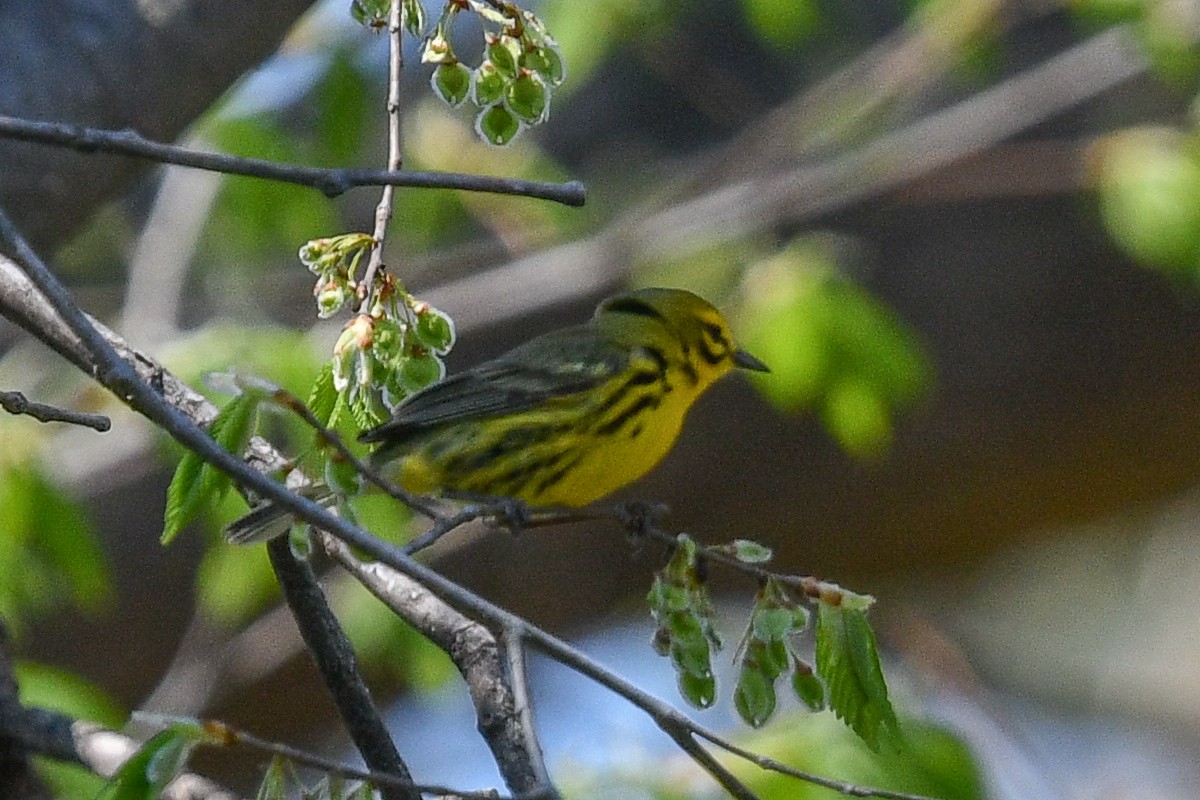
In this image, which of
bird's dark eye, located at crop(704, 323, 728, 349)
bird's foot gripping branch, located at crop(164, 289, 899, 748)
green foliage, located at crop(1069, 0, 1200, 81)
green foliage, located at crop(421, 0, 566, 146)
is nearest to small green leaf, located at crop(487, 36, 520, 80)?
green foliage, located at crop(421, 0, 566, 146)

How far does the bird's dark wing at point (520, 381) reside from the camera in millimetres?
2268

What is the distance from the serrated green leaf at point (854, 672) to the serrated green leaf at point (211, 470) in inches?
17.4

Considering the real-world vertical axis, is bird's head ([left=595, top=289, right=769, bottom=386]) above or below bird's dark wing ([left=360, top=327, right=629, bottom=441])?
above

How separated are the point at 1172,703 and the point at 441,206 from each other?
377 centimetres

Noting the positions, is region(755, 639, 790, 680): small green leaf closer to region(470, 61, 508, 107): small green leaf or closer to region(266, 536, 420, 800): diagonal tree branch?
region(266, 536, 420, 800): diagonal tree branch

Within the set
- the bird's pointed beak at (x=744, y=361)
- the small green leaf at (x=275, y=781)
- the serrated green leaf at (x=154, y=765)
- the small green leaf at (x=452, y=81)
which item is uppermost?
the bird's pointed beak at (x=744, y=361)

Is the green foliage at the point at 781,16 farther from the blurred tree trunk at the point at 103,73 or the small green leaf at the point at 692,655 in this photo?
the small green leaf at the point at 692,655

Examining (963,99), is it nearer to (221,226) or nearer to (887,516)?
(887,516)

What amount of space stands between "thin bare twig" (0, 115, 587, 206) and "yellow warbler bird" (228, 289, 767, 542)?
98cm

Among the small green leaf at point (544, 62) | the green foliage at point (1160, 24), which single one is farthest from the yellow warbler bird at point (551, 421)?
the green foliage at point (1160, 24)

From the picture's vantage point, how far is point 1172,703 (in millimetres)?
6602

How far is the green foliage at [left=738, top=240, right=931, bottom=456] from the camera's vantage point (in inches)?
129

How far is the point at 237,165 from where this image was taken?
3.60 ft

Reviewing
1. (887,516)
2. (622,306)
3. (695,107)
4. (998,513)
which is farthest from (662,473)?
(695,107)
